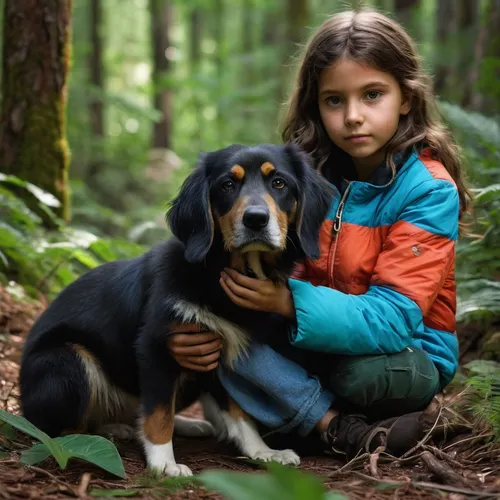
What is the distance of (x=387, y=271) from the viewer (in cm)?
323

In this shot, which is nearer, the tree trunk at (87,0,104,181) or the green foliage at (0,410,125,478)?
the green foliage at (0,410,125,478)

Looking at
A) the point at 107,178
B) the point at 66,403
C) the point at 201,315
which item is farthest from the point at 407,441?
the point at 107,178

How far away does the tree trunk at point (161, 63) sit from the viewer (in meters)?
17.3

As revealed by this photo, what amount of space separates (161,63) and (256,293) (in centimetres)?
1552

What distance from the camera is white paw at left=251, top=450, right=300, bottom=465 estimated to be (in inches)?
124

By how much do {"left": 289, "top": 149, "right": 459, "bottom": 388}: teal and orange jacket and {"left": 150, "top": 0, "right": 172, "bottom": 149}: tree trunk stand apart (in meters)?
14.0

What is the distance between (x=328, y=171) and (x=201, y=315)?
4.05 feet

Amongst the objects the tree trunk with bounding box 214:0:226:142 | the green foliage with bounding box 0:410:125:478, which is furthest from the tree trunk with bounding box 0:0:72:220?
the tree trunk with bounding box 214:0:226:142

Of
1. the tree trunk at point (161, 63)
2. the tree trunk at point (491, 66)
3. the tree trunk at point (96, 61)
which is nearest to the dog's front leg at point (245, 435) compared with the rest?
the tree trunk at point (491, 66)

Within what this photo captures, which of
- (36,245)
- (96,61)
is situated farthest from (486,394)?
(96,61)

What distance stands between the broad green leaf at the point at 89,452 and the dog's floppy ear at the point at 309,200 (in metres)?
1.30

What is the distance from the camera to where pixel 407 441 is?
3059 millimetres

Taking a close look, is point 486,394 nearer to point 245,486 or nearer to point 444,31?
point 245,486

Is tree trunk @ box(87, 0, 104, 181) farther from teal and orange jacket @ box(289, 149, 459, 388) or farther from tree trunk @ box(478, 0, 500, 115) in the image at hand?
teal and orange jacket @ box(289, 149, 459, 388)
